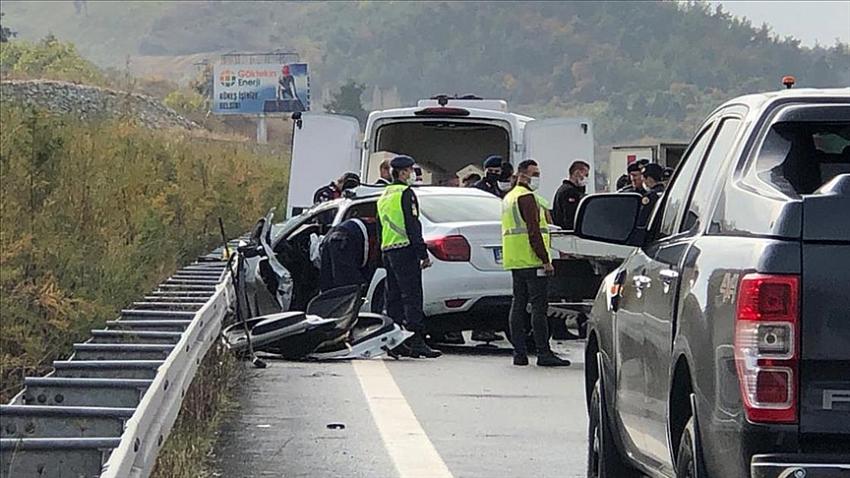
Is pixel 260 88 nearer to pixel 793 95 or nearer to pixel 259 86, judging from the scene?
pixel 259 86

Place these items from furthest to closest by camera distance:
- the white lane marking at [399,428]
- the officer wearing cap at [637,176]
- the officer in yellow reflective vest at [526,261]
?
the officer wearing cap at [637,176]
the officer in yellow reflective vest at [526,261]
the white lane marking at [399,428]

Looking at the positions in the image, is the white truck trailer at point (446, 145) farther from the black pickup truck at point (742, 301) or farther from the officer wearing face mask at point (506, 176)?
the black pickup truck at point (742, 301)

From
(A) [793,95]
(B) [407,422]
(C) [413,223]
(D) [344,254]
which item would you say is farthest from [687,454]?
(D) [344,254]

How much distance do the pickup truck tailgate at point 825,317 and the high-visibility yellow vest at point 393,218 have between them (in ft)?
33.1

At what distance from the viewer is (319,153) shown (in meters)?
21.4

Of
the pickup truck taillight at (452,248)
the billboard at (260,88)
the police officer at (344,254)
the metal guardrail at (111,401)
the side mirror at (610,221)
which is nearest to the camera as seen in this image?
the side mirror at (610,221)

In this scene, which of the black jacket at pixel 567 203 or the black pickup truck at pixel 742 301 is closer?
the black pickup truck at pixel 742 301

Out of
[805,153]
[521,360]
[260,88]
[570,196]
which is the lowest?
[521,360]

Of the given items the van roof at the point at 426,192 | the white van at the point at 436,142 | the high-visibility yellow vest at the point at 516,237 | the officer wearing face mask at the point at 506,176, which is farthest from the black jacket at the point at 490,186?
the high-visibility yellow vest at the point at 516,237

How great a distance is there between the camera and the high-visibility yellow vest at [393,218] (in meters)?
14.3

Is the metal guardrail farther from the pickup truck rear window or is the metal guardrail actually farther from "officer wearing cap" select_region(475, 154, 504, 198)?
"officer wearing cap" select_region(475, 154, 504, 198)

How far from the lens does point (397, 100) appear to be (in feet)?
610

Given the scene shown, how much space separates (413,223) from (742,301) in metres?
10.0

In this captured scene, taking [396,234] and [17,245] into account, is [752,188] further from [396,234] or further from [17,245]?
[17,245]
